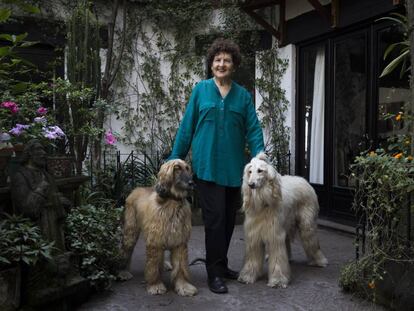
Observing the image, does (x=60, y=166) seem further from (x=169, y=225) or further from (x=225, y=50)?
(x=225, y=50)

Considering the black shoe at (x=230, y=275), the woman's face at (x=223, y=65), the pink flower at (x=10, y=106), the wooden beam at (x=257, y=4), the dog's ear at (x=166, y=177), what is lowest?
the black shoe at (x=230, y=275)

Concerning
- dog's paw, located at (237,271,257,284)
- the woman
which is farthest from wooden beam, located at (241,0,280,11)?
dog's paw, located at (237,271,257,284)

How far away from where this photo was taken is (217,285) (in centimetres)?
421

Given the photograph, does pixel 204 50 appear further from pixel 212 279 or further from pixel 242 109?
pixel 212 279

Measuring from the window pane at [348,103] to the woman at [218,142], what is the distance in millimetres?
3346

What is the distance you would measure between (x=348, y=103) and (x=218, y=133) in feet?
12.8

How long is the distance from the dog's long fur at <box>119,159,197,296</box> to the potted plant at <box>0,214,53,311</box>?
0.95m

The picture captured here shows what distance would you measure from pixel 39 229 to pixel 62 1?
22.3 feet

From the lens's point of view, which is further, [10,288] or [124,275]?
[124,275]

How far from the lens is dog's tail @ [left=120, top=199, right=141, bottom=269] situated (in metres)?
4.44

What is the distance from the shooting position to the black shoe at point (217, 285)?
13.6 feet

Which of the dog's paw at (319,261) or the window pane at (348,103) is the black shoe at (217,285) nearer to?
the dog's paw at (319,261)

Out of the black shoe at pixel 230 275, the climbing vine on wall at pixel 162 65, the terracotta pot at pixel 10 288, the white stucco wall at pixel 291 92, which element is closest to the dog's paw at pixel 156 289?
the black shoe at pixel 230 275

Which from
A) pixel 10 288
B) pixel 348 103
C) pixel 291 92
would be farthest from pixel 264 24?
pixel 10 288
